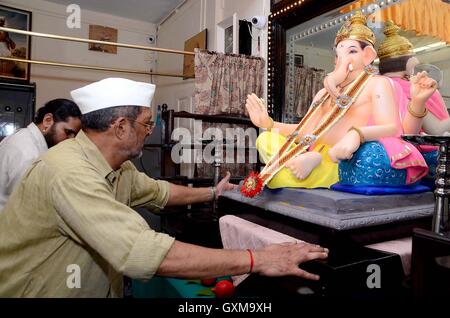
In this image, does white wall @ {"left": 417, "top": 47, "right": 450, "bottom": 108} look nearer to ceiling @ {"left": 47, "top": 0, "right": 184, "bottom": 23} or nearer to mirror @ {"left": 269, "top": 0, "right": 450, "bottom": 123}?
mirror @ {"left": 269, "top": 0, "right": 450, "bottom": 123}

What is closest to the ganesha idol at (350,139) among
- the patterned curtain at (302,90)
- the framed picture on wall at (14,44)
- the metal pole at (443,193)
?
the metal pole at (443,193)

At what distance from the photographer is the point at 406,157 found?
5.00 ft

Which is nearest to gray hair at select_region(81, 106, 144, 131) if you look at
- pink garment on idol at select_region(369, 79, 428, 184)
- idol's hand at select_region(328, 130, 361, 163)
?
idol's hand at select_region(328, 130, 361, 163)

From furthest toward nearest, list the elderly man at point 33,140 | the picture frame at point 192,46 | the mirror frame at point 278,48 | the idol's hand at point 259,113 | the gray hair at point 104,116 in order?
the picture frame at point 192,46 < the mirror frame at point 278,48 < the elderly man at point 33,140 < the idol's hand at point 259,113 < the gray hair at point 104,116

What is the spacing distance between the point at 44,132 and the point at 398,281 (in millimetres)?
2418

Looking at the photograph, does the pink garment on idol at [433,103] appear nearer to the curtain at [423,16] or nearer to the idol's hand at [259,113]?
the curtain at [423,16]

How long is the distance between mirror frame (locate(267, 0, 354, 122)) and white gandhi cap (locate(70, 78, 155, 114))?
1.89 m

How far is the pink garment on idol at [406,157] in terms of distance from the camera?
1515 mm

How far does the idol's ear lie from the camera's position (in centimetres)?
172

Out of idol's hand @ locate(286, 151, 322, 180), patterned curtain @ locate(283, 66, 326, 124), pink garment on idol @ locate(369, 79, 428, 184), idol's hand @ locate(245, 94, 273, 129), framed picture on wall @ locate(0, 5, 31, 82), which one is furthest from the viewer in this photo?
framed picture on wall @ locate(0, 5, 31, 82)

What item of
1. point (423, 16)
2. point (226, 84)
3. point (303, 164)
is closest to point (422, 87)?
point (303, 164)

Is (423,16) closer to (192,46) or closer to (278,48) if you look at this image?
(278,48)

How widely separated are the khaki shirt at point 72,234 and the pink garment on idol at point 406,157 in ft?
3.55
